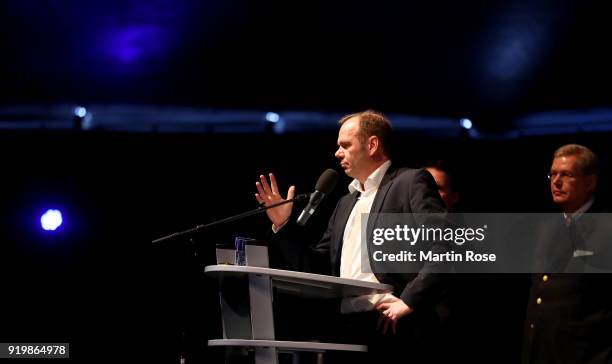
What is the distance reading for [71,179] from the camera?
542cm

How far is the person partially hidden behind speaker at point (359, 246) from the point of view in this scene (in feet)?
9.60

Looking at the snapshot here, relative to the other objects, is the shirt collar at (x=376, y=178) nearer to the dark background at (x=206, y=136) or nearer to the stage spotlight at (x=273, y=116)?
the dark background at (x=206, y=136)

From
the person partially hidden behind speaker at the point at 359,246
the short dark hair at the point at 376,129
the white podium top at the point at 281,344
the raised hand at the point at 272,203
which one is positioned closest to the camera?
the white podium top at the point at 281,344

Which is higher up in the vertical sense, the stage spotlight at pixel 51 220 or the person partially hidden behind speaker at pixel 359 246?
the stage spotlight at pixel 51 220

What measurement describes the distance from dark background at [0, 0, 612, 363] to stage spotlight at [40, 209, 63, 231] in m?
0.05

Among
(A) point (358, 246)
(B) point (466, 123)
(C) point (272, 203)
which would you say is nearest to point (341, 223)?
(A) point (358, 246)

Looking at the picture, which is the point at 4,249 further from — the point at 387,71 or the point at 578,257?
the point at 578,257

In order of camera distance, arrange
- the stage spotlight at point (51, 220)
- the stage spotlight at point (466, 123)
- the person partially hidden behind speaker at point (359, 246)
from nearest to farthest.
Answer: the person partially hidden behind speaker at point (359, 246) < the stage spotlight at point (51, 220) < the stage spotlight at point (466, 123)

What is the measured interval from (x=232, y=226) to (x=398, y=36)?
73.6 inches

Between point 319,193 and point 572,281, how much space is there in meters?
1.42

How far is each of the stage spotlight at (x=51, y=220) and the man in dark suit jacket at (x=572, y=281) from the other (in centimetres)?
344

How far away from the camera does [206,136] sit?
18.5 feet

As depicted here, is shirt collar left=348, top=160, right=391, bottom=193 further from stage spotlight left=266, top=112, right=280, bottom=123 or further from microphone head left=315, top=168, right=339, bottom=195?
stage spotlight left=266, top=112, right=280, bottom=123

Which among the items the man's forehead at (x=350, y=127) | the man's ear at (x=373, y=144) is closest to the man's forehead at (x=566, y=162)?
the man's ear at (x=373, y=144)
